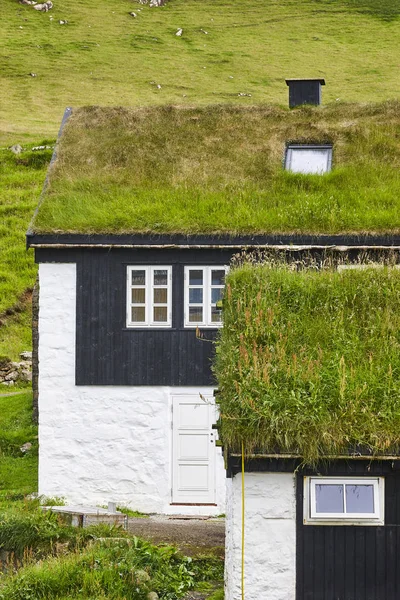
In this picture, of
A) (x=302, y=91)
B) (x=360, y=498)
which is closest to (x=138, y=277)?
(x=302, y=91)

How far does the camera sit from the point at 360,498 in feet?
41.0

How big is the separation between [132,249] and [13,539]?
677cm

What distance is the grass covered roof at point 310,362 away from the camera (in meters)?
12.4

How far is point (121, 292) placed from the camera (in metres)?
20.1

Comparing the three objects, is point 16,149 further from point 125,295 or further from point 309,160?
point 125,295

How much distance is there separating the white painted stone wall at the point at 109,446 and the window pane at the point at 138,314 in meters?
1.28

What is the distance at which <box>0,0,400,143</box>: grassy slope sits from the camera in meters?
65.6

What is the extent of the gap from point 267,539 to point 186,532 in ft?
17.1

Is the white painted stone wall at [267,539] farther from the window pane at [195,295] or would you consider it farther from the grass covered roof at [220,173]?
the grass covered roof at [220,173]

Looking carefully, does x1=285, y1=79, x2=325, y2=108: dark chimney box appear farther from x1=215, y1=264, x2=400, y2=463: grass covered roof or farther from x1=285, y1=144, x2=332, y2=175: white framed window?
x1=215, y1=264, x2=400, y2=463: grass covered roof

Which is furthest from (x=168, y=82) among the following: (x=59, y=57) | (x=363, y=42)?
(x=363, y=42)

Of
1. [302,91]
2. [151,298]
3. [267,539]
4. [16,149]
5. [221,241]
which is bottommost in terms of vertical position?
[267,539]

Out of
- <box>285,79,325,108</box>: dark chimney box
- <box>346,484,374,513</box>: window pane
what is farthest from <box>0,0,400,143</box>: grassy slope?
<box>346,484,374,513</box>: window pane

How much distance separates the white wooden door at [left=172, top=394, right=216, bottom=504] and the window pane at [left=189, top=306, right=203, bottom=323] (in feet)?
4.66
